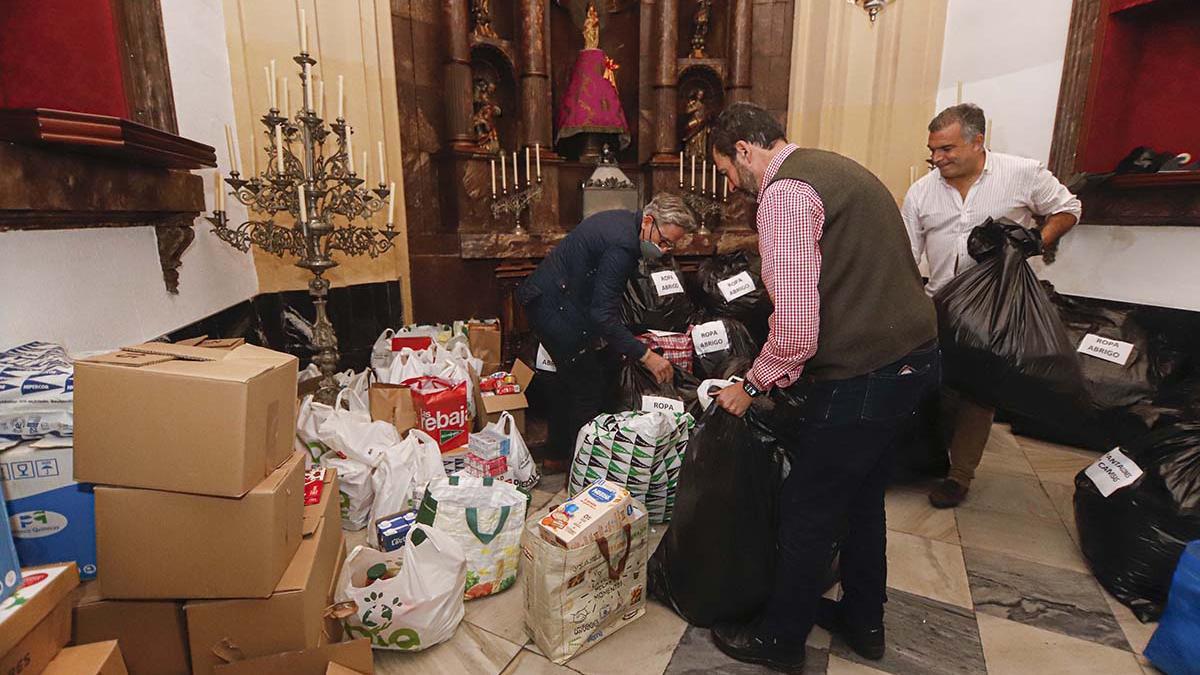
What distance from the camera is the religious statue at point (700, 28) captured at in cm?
394

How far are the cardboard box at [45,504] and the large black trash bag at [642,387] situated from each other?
5.58 feet

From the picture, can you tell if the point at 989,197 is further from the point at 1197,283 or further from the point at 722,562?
the point at 722,562

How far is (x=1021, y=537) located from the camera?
6.82 feet

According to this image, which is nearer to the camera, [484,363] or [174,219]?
[174,219]

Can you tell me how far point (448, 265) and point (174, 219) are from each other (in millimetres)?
1821

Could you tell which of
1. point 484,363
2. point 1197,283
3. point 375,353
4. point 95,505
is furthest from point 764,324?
point 95,505

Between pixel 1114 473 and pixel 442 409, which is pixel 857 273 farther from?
pixel 442 409

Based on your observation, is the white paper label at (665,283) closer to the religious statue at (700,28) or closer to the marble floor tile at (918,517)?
the marble floor tile at (918,517)

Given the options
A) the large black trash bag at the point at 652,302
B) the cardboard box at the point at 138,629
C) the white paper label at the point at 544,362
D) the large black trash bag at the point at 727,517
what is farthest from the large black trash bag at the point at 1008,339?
the cardboard box at the point at 138,629

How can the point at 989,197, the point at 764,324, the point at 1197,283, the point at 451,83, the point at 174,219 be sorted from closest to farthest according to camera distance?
the point at 174,219, the point at 989,197, the point at 1197,283, the point at 764,324, the point at 451,83

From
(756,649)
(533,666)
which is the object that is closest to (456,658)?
(533,666)

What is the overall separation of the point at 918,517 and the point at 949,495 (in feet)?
0.62

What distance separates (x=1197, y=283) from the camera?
2445 millimetres

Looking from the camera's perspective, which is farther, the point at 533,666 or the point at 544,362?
the point at 544,362
